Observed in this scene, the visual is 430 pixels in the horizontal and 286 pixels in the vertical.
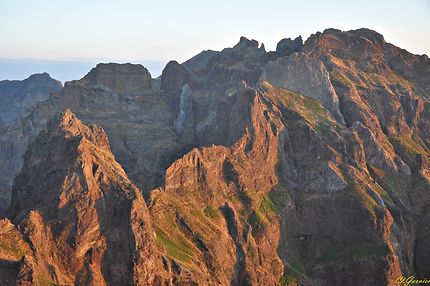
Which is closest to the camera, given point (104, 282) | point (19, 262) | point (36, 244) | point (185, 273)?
point (19, 262)

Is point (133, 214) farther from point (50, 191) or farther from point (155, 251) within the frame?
point (50, 191)

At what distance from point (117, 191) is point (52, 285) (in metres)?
38.5

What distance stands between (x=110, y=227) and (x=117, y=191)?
11514 mm

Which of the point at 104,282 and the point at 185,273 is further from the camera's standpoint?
the point at 185,273

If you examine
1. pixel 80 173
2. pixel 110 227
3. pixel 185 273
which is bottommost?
pixel 185 273

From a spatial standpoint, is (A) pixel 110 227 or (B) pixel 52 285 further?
(A) pixel 110 227

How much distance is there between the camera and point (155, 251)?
184 metres

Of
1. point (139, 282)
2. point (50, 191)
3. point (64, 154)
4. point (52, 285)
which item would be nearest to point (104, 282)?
point (139, 282)

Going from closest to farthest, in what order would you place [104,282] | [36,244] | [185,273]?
[36,244] → [104,282] → [185,273]

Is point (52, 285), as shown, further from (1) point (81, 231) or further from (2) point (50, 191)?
(2) point (50, 191)

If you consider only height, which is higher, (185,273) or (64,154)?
(64,154)

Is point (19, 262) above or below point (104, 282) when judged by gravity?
above

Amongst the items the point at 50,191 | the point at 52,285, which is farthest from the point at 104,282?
the point at 50,191

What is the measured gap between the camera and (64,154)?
198 meters
